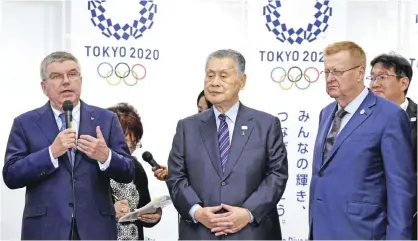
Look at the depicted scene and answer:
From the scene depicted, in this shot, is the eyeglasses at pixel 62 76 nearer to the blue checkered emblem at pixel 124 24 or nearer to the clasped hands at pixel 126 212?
the clasped hands at pixel 126 212

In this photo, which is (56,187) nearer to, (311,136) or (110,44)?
(110,44)

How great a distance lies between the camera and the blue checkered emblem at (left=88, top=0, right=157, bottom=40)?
601 cm

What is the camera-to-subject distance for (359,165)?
4.00m

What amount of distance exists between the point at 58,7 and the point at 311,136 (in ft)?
7.96

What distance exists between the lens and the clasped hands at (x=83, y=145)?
13.2 feet

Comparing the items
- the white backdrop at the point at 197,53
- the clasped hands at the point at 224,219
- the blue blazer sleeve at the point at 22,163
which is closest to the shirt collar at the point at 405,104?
the white backdrop at the point at 197,53

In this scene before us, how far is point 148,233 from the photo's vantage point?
6137 millimetres

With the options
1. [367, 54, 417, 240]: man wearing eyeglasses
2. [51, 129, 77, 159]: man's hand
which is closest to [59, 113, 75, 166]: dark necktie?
[51, 129, 77, 159]: man's hand

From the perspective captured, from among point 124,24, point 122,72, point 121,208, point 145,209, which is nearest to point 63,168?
point 145,209

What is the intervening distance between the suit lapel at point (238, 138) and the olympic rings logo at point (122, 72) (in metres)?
1.91

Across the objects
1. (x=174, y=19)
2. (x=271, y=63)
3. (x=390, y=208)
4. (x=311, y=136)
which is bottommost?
(x=390, y=208)

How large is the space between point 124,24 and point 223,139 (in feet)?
6.95

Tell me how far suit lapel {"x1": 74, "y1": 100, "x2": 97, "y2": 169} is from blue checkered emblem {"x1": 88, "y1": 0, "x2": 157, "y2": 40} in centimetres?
174

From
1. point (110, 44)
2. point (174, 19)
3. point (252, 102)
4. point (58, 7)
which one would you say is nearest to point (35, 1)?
point (58, 7)
